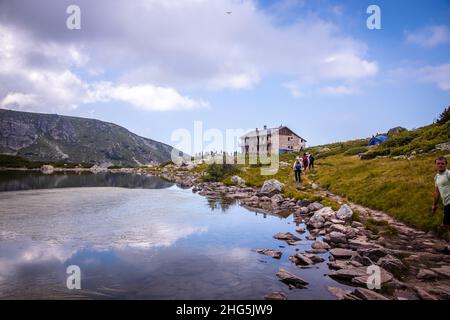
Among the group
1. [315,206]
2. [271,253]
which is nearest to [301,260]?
[271,253]

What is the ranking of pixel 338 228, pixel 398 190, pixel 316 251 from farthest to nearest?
pixel 398 190 < pixel 338 228 < pixel 316 251

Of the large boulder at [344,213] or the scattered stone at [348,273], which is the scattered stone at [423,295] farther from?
the large boulder at [344,213]

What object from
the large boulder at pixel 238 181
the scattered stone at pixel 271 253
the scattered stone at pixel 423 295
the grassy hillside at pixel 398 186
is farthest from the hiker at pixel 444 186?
the large boulder at pixel 238 181

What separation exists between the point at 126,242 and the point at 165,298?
7188 mm

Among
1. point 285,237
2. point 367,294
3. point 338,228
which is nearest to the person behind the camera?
point 367,294

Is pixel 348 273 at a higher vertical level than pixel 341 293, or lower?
higher

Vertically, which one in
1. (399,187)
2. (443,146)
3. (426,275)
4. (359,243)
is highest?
(443,146)

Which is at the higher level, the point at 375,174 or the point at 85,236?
the point at 375,174

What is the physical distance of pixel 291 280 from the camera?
10.8 m

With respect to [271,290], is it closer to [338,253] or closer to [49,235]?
[338,253]

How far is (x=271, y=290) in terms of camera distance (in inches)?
403

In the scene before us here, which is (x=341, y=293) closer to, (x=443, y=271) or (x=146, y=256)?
(x=443, y=271)

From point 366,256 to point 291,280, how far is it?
4.17 m
